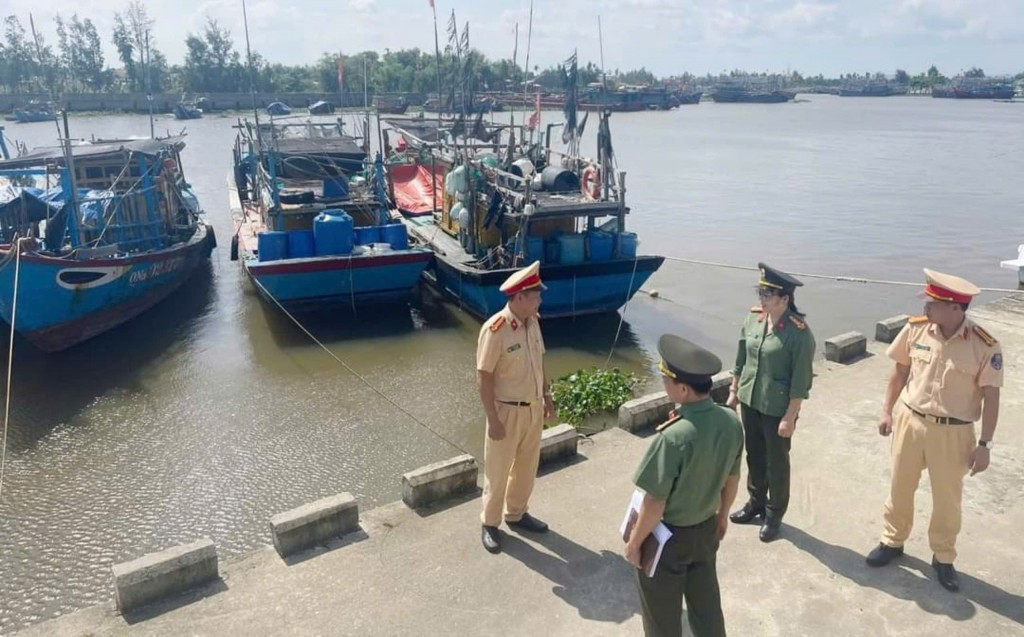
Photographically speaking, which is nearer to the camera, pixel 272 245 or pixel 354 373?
pixel 354 373

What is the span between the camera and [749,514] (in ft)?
16.3

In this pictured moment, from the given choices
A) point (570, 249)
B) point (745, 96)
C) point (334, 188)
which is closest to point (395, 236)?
point (334, 188)

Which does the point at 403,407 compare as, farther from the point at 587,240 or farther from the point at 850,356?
the point at 850,356

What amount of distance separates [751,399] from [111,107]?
81.4 meters

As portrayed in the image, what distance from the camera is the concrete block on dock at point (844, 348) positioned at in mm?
8219

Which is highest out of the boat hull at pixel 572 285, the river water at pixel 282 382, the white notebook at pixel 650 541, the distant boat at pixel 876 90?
the distant boat at pixel 876 90

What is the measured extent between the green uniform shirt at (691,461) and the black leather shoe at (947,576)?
2163mm

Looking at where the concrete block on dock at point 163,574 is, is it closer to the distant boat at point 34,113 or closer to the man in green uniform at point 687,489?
the man in green uniform at point 687,489

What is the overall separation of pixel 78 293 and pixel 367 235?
14.8 ft

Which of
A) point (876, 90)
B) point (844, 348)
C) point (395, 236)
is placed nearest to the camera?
point (844, 348)

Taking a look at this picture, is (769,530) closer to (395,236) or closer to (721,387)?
(721,387)

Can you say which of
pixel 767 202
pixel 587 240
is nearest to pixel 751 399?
pixel 587 240

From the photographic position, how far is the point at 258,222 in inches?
602

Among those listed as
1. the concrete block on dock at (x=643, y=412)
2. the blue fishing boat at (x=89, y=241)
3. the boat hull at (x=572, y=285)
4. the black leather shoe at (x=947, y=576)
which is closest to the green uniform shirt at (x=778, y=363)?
the black leather shoe at (x=947, y=576)
